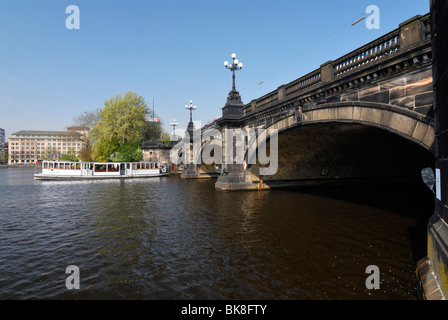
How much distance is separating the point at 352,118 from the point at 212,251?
737cm

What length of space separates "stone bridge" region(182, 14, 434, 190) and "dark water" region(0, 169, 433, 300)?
137 inches

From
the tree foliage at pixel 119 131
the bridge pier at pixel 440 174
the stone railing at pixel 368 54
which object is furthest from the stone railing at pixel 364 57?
the tree foliage at pixel 119 131

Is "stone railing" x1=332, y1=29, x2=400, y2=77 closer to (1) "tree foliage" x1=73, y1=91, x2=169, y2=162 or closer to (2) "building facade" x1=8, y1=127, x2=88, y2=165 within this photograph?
(1) "tree foliage" x1=73, y1=91, x2=169, y2=162

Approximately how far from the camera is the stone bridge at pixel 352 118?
7.33 meters

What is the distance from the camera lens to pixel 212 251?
23.9 ft

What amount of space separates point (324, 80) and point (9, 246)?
43.0 feet

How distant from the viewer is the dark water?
5.12 meters

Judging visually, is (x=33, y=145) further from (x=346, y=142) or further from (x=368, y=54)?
(x=368, y=54)

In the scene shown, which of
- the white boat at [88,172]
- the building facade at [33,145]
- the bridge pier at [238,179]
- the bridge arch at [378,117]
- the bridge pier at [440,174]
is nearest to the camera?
the bridge pier at [440,174]

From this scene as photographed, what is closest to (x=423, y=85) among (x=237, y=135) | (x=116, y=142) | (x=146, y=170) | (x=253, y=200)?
(x=253, y=200)

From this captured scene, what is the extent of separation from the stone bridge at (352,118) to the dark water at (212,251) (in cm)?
349

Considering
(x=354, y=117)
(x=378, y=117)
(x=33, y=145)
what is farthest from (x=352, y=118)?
(x=33, y=145)

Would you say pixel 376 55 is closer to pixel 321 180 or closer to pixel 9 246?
pixel 9 246

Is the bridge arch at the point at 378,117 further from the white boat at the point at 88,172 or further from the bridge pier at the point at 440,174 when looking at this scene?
the white boat at the point at 88,172
